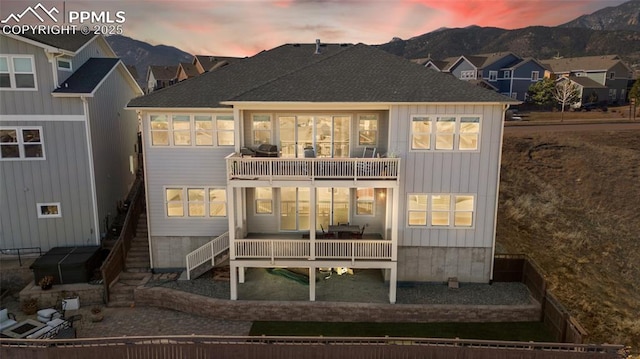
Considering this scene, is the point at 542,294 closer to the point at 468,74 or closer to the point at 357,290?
the point at 357,290

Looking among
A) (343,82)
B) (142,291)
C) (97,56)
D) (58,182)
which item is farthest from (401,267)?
(97,56)

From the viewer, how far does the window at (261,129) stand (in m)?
16.3

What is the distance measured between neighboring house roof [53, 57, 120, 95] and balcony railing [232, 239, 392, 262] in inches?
381

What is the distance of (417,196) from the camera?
15.2m

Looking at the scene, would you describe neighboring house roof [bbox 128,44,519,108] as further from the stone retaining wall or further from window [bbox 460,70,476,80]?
window [bbox 460,70,476,80]

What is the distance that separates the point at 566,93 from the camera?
5047 centimetres

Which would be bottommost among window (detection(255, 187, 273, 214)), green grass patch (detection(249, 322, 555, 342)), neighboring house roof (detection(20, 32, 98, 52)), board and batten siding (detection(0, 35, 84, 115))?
green grass patch (detection(249, 322, 555, 342))

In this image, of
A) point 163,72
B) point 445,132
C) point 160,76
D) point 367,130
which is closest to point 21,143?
point 367,130

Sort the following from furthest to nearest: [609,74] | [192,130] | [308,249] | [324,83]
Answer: [609,74]
[192,130]
[324,83]
[308,249]

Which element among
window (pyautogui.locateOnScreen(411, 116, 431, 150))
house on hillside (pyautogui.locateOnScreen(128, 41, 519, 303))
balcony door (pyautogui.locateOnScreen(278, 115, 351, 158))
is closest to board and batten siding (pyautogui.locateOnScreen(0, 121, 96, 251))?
house on hillside (pyautogui.locateOnScreen(128, 41, 519, 303))

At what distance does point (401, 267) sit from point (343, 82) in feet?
25.8

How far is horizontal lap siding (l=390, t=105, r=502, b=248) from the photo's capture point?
14.6 metres

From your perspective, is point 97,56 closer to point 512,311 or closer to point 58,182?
point 58,182

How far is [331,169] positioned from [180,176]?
262 inches
